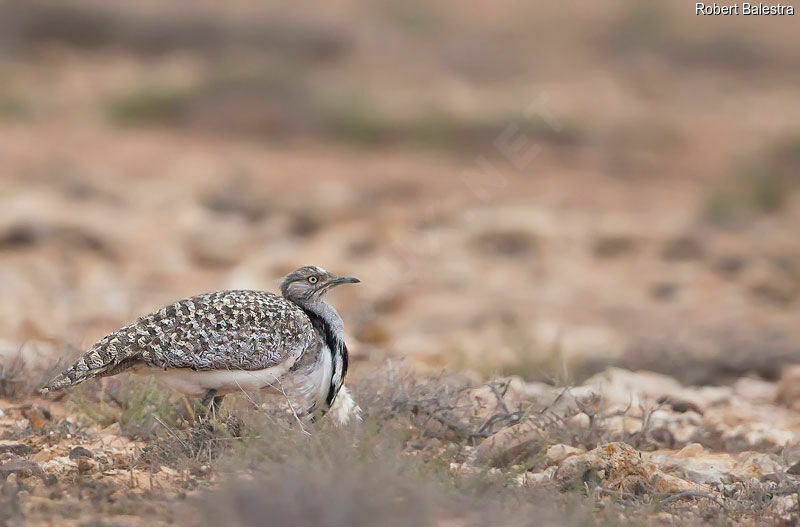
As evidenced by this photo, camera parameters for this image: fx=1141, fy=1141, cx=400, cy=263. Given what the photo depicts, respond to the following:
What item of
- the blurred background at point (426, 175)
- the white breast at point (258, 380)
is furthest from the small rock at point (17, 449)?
the blurred background at point (426, 175)

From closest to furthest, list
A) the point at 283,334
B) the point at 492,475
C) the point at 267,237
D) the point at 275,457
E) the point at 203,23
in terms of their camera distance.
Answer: the point at 275,457
the point at 492,475
the point at 283,334
the point at 267,237
the point at 203,23

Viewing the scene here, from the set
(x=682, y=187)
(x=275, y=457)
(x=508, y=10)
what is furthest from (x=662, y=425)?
(x=508, y=10)

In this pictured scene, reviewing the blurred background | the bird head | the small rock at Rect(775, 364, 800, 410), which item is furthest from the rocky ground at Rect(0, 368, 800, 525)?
the small rock at Rect(775, 364, 800, 410)

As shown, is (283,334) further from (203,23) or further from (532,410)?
(203,23)

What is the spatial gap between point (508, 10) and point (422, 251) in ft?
57.2

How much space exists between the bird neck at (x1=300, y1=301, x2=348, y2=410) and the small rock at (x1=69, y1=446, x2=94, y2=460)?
1157 mm

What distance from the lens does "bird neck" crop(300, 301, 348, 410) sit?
18.6ft

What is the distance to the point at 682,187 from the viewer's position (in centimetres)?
1853

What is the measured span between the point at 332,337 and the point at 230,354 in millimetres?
691

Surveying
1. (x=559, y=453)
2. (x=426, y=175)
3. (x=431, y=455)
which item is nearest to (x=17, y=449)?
(x=431, y=455)

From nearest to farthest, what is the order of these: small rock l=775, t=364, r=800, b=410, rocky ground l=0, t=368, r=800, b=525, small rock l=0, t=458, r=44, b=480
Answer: rocky ground l=0, t=368, r=800, b=525 → small rock l=0, t=458, r=44, b=480 → small rock l=775, t=364, r=800, b=410

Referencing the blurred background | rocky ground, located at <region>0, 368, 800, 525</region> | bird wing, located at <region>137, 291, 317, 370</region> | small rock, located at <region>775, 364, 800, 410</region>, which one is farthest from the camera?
the blurred background

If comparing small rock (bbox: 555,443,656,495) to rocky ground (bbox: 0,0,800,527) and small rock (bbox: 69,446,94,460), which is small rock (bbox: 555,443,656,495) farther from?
small rock (bbox: 69,446,94,460)

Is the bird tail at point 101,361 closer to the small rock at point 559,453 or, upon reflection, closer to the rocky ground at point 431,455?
the rocky ground at point 431,455
